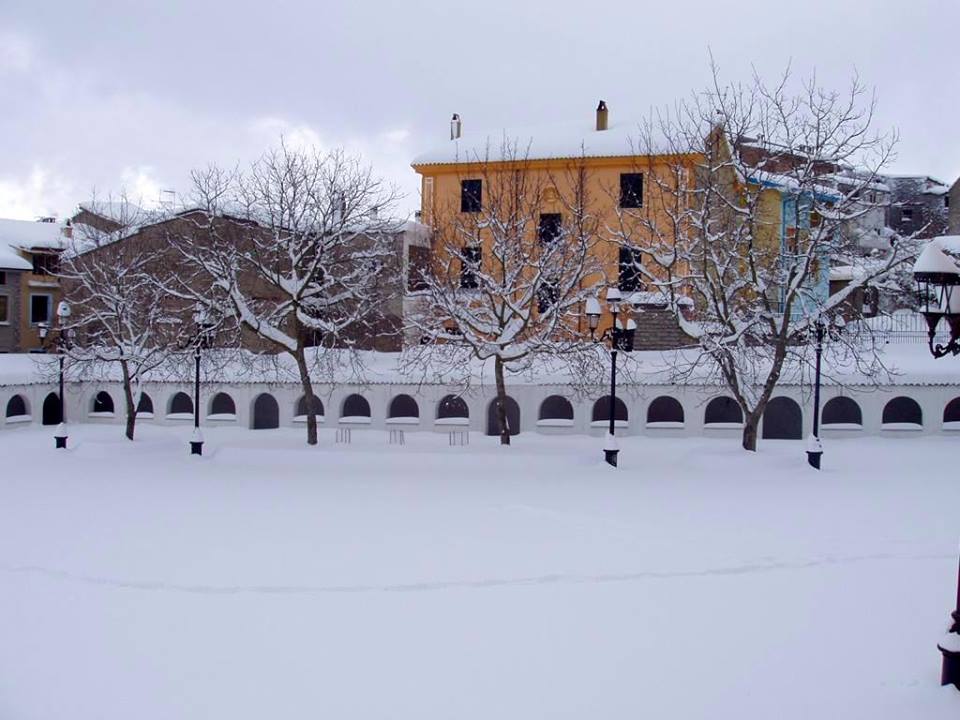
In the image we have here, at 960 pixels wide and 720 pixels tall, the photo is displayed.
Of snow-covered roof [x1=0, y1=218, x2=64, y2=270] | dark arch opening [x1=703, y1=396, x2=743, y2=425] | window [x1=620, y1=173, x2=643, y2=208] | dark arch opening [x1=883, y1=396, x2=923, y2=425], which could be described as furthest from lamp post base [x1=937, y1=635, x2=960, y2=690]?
snow-covered roof [x1=0, y1=218, x2=64, y2=270]

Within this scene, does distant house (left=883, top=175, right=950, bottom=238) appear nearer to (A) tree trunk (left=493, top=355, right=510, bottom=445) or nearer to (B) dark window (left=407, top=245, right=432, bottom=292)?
(B) dark window (left=407, top=245, right=432, bottom=292)

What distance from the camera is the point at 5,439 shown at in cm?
2473

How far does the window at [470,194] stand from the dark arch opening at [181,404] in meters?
13.0

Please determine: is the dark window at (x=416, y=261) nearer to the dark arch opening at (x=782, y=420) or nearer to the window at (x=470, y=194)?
the window at (x=470, y=194)

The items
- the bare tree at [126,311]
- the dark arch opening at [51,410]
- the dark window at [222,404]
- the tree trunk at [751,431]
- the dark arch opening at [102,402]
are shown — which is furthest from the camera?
the dark arch opening at [102,402]

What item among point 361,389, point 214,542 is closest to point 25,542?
point 214,542

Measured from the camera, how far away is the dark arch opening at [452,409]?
91.6ft

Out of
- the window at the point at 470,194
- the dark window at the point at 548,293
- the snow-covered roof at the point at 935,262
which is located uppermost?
the window at the point at 470,194

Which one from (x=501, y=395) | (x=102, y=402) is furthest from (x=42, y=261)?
(x=501, y=395)

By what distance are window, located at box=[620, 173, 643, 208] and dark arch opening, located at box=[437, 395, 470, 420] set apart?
10583 mm

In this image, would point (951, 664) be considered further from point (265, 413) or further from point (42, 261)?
point (42, 261)

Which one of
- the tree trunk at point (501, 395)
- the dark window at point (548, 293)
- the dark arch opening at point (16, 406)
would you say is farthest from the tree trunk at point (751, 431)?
the dark arch opening at point (16, 406)

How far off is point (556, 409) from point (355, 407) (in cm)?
715

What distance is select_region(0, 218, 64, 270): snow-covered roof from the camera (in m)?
36.3
